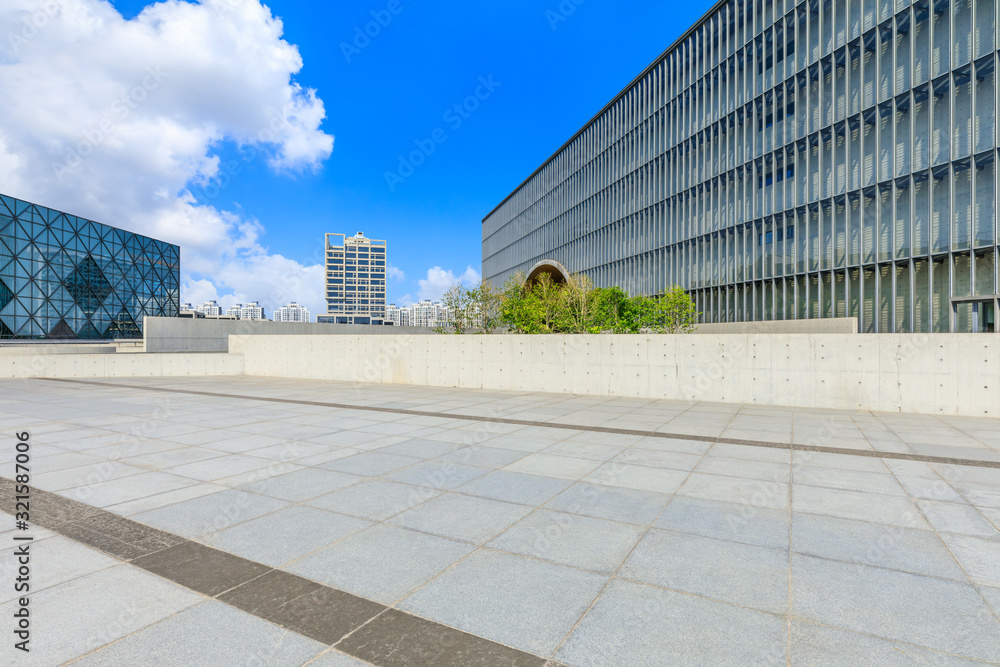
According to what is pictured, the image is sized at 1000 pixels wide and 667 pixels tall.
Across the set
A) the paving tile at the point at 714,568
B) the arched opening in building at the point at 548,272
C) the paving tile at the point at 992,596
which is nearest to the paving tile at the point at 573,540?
the paving tile at the point at 714,568

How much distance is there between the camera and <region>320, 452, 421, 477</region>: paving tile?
21.7 ft

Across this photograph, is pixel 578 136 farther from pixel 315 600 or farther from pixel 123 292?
pixel 123 292

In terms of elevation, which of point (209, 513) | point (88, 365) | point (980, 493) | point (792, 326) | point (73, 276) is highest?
point (73, 276)

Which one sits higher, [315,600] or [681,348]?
[681,348]

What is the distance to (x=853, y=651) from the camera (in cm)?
282

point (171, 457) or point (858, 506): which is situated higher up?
point (171, 457)

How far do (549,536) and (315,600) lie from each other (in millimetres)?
2084

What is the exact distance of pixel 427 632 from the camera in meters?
3.00

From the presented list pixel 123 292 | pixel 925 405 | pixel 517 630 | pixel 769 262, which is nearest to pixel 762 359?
pixel 925 405

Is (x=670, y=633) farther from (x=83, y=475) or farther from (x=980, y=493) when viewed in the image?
(x=83, y=475)

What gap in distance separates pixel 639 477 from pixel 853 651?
11.7 feet

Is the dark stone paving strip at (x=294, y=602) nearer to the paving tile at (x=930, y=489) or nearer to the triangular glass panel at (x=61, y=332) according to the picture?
the paving tile at (x=930, y=489)

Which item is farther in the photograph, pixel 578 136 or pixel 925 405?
pixel 578 136

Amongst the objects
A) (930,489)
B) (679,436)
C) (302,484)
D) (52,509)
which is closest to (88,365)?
(52,509)
